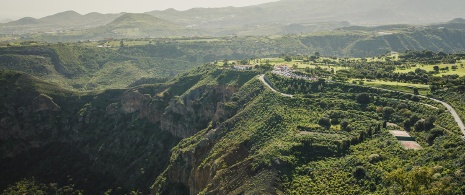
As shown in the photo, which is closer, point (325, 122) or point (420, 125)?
point (420, 125)

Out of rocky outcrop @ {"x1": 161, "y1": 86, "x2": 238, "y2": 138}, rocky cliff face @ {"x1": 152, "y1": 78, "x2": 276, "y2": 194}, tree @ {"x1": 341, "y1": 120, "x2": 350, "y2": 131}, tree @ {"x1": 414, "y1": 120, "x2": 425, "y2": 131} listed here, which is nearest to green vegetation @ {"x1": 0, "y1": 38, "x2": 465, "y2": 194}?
tree @ {"x1": 414, "y1": 120, "x2": 425, "y2": 131}

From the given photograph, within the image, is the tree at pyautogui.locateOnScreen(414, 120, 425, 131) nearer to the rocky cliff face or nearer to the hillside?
the hillside

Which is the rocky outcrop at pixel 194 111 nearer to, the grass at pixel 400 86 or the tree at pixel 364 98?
the grass at pixel 400 86

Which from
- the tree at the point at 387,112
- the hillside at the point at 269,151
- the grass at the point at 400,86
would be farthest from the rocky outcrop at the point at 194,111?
the tree at the point at 387,112

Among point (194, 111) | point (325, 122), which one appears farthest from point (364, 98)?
point (194, 111)

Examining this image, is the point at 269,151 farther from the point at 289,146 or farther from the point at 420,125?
the point at 420,125

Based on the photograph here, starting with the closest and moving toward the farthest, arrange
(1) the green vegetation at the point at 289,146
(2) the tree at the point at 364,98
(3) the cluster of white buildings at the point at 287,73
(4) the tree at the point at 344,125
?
(1) the green vegetation at the point at 289,146 → (4) the tree at the point at 344,125 → (2) the tree at the point at 364,98 → (3) the cluster of white buildings at the point at 287,73

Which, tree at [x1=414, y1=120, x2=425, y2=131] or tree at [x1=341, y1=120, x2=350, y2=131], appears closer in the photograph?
tree at [x1=414, y1=120, x2=425, y2=131]

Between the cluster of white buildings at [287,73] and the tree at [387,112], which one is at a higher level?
the cluster of white buildings at [287,73]

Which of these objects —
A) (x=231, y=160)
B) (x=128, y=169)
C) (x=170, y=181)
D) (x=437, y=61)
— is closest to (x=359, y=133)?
(x=231, y=160)

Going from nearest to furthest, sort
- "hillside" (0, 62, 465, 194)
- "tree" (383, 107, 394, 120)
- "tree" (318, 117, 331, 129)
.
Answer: "hillside" (0, 62, 465, 194), "tree" (383, 107, 394, 120), "tree" (318, 117, 331, 129)

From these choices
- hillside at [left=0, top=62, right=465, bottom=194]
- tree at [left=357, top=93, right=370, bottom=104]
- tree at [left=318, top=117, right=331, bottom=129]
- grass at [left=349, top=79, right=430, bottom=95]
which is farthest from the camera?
grass at [left=349, top=79, right=430, bottom=95]
